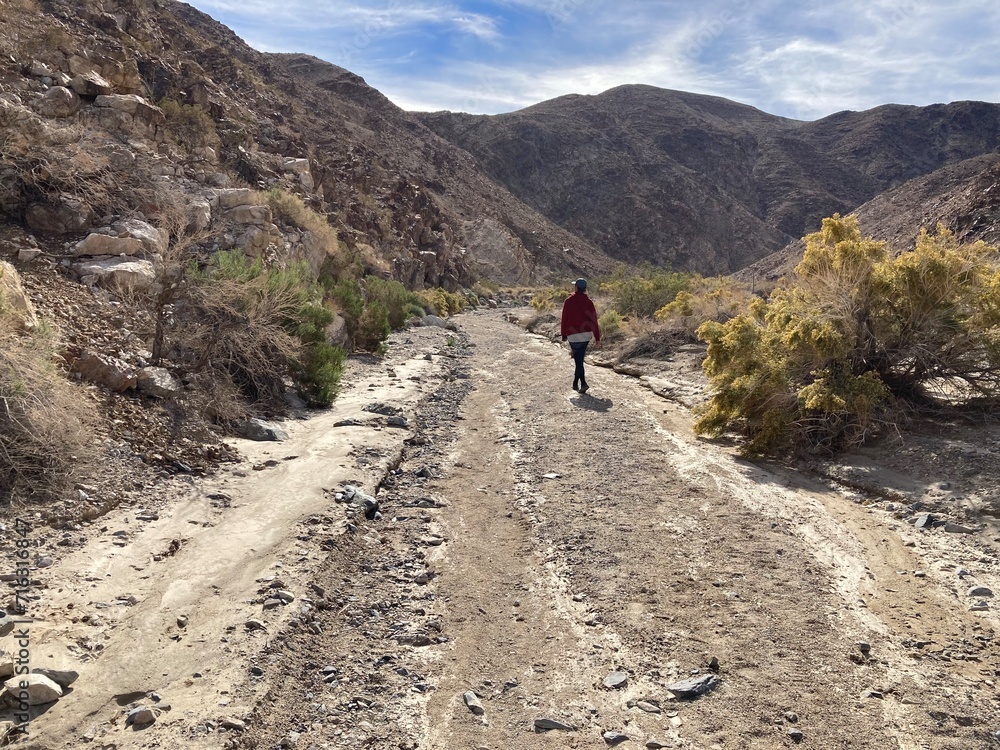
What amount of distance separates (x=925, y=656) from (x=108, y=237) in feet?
31.8

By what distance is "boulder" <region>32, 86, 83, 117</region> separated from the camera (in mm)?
11555

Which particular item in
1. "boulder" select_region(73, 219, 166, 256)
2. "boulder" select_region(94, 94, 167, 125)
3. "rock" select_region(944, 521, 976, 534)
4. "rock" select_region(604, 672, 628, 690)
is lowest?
"rock" select_region(604, 672, 628, 690)

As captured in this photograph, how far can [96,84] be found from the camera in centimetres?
1332

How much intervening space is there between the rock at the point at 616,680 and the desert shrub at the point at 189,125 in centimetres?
1618

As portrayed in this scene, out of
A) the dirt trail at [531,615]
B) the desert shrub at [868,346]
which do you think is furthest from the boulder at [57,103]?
the desert shrub at [868,346]

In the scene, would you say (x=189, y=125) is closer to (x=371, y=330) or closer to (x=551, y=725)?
(x=371, y=330)

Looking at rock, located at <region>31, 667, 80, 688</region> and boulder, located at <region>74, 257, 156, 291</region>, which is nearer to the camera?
rock, located at <region>31, 667, 80, 688</region>

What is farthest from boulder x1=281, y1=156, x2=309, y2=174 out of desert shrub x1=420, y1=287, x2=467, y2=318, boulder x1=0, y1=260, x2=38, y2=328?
boulder x1=0, y1=260, x2=38, y2=328

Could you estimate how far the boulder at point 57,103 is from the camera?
11555mm

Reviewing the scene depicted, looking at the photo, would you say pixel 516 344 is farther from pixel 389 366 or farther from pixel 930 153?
pixel 930 153

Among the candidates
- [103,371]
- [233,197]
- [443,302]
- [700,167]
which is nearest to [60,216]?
[103,371]

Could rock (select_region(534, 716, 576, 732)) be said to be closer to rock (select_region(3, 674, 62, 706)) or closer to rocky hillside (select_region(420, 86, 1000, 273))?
rock (select_region(3, 674, 62, 706))

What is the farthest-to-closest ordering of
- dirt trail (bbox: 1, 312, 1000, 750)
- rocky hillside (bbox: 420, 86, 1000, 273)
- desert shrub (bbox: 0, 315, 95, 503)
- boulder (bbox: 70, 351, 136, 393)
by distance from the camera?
rocky hillside (bbox: 420, 86, 1000, 273) < boulder (bbox: 70, 351, 136, 393) < desert shrub (bbox: 0, 315, 95, 503) < dirt trail (bbox: 1, 312, 1000, 750)

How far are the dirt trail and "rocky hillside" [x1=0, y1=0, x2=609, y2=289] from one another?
540 cm
